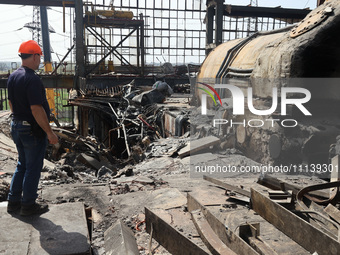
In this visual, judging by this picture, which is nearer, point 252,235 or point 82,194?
point 252,235

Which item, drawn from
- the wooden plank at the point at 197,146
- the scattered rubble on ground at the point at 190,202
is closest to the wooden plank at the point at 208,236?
the scattered rubble on ground at the point at 190,202

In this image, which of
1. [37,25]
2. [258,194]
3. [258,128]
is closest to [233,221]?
[258,194]

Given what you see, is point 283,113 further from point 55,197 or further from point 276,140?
point 55,197

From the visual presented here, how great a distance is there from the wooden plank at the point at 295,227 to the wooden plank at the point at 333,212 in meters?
0.47

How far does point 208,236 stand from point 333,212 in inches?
52.7

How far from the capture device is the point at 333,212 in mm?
3412

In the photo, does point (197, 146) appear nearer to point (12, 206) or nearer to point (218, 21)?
point (12, 206)

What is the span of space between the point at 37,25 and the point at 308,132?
39728mm

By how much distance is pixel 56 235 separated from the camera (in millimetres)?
3008

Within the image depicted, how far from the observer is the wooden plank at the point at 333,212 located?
3258 mm

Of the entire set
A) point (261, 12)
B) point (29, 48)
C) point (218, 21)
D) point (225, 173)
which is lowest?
point (225, 173)

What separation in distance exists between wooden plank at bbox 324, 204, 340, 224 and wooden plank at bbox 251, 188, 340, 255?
1.54ft

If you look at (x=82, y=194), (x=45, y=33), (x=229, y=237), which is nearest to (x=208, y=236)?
(x=229, y=237)

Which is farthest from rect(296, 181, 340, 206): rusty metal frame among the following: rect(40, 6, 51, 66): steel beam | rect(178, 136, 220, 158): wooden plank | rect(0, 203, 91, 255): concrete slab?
rect(40, 6, 51, 66): steel beam
